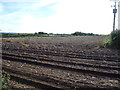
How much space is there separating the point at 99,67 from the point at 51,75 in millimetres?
2512

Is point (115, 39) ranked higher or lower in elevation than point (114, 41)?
higher

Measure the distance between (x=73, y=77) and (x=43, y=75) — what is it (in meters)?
1.17

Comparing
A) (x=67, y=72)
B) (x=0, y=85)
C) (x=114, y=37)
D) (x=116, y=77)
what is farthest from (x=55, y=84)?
(x=114, y=37)

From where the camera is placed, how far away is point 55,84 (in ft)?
16.2

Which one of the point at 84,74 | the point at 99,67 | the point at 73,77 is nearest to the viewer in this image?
the point at 73,77

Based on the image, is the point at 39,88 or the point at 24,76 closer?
the point at 39,88

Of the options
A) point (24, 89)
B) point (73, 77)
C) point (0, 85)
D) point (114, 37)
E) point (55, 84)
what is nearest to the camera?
point (0, 85)

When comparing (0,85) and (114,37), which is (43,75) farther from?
(114,37)

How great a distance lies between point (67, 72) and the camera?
20.6ft

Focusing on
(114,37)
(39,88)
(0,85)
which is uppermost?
(114,37)

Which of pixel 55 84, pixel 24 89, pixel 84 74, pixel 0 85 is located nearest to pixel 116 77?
pixel 84 74

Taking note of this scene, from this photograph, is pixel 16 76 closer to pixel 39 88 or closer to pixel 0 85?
pixel 39 88

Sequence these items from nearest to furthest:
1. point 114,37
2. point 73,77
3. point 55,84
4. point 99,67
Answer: point 55,84 → point 73,77 → point 99,67 → point 114,37

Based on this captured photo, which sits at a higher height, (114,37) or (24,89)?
(114,37)
